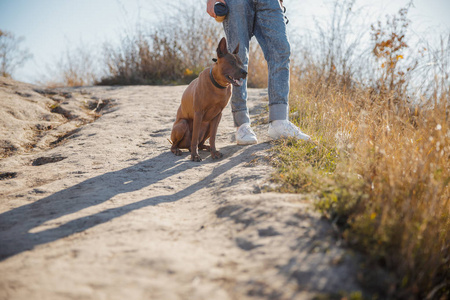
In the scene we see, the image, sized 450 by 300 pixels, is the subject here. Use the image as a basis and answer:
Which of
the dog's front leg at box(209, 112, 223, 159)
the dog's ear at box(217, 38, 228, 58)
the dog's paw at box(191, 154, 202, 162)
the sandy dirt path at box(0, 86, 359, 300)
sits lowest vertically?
the sandy dirt path at box(0, 86, 359, 300)

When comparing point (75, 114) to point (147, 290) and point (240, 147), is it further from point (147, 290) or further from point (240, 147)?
point (147, 290)

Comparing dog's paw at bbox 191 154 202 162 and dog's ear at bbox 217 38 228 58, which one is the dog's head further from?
dog's paw at bbox 191 154 202 162

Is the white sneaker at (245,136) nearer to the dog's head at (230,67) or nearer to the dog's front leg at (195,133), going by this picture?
the dog's front leg at (195,133)

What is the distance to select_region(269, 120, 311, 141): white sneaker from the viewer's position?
3.28 m

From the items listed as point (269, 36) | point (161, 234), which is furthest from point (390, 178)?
point (269, 36)

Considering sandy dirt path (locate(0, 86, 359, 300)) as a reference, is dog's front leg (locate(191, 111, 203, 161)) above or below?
above

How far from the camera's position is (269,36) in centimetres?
339

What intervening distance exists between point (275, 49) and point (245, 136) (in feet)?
3.26

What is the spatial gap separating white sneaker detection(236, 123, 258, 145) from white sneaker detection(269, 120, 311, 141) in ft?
0.68

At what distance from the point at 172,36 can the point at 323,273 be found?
8.88 meters

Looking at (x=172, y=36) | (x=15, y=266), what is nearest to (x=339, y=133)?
(x=15, y=266)

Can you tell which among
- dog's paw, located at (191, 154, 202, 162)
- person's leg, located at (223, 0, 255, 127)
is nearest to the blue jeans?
person's leg, located at (223, 0, 255, 127)

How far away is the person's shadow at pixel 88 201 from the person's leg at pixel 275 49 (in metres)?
0.54

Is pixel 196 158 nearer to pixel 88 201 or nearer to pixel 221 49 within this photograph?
pixel 221 49
